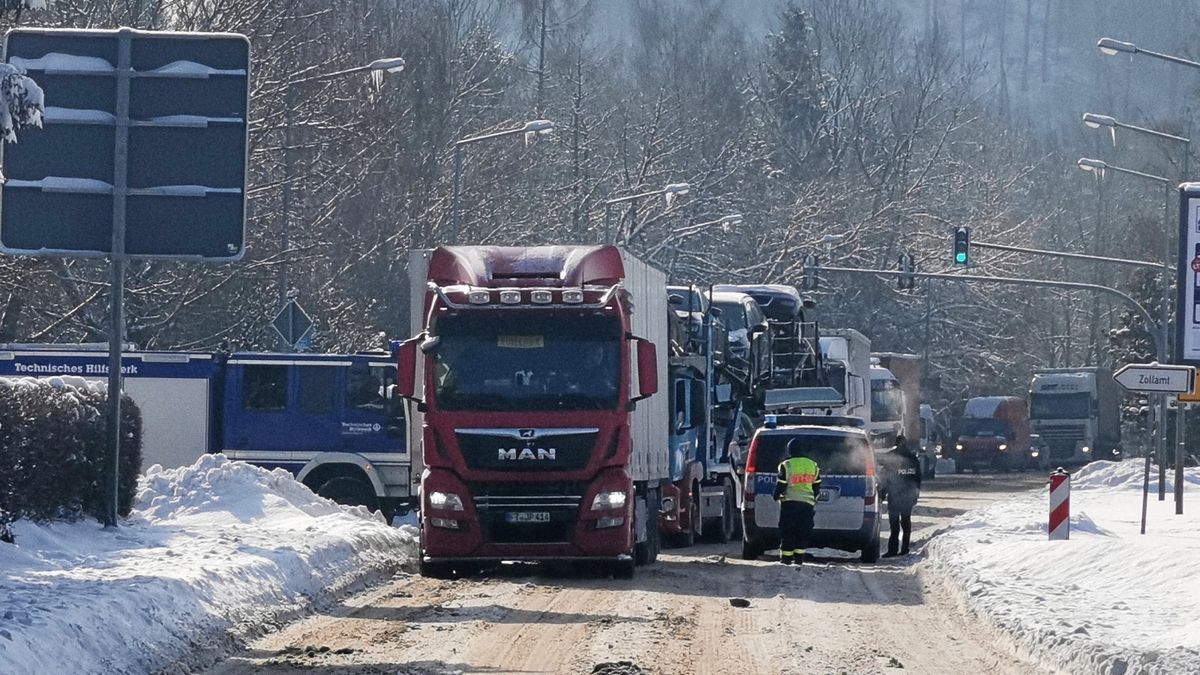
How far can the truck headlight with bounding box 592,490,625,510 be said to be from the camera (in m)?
18.9

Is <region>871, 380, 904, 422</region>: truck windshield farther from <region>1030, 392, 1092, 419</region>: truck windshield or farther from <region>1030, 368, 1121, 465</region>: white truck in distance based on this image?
<region>1030, 368, 1121, 465</region>: white truck in distance

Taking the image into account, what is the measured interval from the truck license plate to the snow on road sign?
26.9 feet

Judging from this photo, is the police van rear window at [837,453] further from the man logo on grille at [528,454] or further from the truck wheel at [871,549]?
the man logo on grille at [528,454]

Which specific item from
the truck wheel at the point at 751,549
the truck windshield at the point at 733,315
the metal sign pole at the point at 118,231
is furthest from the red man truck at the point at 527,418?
the truck windshield at the point at 733,315

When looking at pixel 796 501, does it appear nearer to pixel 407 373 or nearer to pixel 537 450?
pixel 537 450

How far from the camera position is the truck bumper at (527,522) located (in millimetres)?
18859

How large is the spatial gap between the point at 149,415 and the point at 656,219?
108 feet

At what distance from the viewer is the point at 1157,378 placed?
928 inches

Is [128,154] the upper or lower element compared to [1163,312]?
lower

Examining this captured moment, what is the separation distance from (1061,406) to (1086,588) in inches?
2381

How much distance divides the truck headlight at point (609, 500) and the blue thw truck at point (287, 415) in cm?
1111

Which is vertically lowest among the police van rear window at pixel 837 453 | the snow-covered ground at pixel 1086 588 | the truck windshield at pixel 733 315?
the snow-covered ground at pixel 1086 588

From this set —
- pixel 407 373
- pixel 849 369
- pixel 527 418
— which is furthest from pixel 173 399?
pixel 849 369

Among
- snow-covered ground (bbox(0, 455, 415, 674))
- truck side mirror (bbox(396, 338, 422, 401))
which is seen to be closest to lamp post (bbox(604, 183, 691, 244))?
snow-covered ground (bbox(0, 455, 415, 674))
